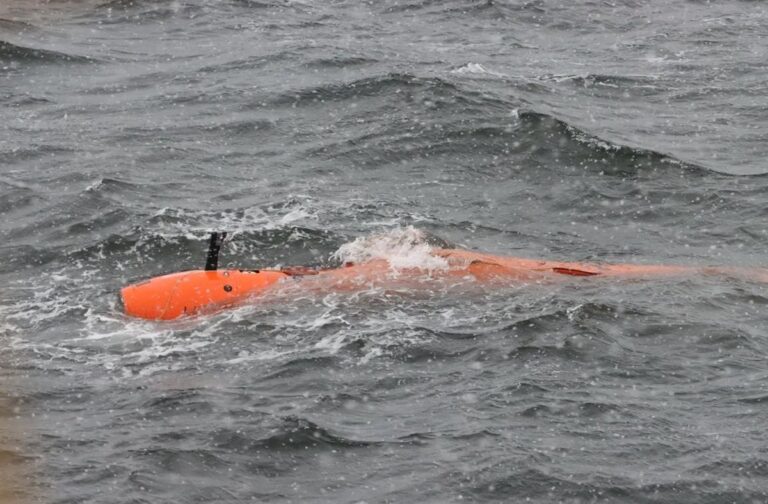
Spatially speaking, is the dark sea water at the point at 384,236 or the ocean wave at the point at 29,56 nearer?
the dark sea water at the point at 384,236

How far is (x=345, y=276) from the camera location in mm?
14977

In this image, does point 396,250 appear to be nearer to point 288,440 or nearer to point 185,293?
point 185,293

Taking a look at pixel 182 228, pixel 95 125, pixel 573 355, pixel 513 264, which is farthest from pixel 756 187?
pixel 95 125

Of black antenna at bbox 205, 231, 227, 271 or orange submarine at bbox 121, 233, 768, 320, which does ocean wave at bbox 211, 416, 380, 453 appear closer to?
orange submarine at bbox 121, 233, 768, 320

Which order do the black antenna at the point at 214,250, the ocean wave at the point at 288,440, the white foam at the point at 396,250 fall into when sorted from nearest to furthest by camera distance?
the ocean wave at the point at 288,440, the black antenna at the point at 214,250, the white foam at the point at 396,250

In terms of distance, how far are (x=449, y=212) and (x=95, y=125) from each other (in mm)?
6230

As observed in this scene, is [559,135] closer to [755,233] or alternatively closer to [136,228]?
[755,233]

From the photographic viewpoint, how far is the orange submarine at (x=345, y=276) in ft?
46.8

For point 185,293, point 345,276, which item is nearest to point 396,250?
point 345,276

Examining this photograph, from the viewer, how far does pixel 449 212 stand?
17875mm

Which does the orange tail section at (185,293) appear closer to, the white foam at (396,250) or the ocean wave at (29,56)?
the white foam at (396,250)

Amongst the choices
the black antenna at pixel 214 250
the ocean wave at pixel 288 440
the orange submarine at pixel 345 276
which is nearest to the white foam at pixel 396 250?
the orange submarine at pixel 345 276

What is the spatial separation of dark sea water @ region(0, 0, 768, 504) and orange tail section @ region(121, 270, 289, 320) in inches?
7.2

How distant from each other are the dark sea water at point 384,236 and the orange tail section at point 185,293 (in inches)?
7.2
